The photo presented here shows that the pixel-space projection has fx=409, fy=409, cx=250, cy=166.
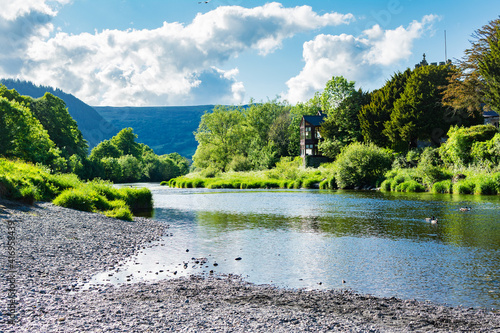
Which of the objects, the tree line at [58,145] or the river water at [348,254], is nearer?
the river water at [348,254]

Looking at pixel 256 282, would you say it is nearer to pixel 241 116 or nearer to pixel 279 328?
pixel 279 328

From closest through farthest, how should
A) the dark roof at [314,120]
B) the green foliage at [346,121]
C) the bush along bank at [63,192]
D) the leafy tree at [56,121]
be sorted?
the bush along bank at [63,192] → the leafy tree at [56,121] → the green foliage at [346,121] → the dark roof at [314,120]

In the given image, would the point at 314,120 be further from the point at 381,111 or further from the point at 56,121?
the point at 56,121

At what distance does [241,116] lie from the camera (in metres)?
95.2

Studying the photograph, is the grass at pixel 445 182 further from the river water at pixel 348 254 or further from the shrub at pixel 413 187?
the river water at pixel 348 254

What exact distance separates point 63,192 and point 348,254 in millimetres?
17051

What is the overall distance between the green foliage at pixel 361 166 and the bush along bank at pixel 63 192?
96.9 ft

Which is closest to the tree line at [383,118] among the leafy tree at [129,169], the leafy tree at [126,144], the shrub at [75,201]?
the leafy tree at [129,169]

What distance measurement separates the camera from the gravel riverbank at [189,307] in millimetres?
6871

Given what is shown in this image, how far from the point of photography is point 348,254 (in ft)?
44.7

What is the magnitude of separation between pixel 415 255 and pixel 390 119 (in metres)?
51.3

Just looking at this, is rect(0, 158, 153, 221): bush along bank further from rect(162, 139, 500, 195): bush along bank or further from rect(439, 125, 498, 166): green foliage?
rect(439, 125, 498, 166): green foliage

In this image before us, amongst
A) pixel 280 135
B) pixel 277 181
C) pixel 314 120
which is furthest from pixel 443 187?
pixel 280 135

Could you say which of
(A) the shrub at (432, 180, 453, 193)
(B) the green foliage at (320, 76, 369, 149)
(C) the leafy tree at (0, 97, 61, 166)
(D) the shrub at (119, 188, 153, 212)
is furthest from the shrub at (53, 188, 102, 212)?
(B) the green foliage at (320, 76, 369, 149)
